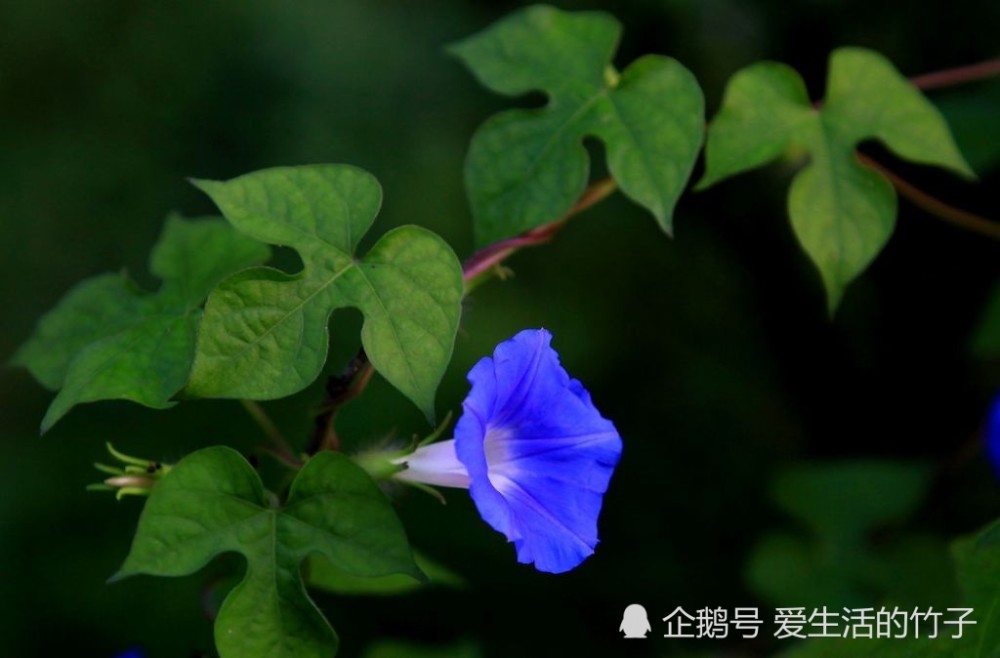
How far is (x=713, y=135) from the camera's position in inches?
65.6

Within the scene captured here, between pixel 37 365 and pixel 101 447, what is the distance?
1.44 meters

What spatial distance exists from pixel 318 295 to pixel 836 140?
801mm

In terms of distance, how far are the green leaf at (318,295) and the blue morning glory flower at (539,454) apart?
8 centimetres

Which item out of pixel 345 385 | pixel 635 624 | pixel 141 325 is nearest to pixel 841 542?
pixel 635 624

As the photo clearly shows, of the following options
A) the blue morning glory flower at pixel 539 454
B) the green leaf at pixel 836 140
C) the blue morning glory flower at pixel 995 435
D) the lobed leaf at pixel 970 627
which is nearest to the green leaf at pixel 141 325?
the blue morning glory flower at pixel 539 454

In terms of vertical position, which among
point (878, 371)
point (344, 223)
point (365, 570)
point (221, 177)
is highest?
point (344, 223)

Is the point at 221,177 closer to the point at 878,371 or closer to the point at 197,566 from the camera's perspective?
the point at 878,371

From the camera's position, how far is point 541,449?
4.66 ft

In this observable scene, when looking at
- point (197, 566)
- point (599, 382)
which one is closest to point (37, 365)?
point (197, 566)

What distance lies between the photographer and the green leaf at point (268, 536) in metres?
1.23

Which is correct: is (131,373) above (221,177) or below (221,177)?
above

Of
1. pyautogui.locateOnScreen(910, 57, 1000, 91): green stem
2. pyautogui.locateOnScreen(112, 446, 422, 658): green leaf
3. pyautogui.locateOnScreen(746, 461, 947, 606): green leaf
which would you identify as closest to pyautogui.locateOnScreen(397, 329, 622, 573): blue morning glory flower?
pyautogui.locateOnScreen(112, 446, 422, 658): green leaf

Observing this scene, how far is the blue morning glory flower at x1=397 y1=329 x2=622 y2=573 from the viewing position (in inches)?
50.9

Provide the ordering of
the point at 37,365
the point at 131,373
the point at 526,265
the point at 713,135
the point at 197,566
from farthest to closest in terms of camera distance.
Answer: the point at 526,265
the point at 713,135
the point at 37,365
the point at 131,373
the point at 197,566
